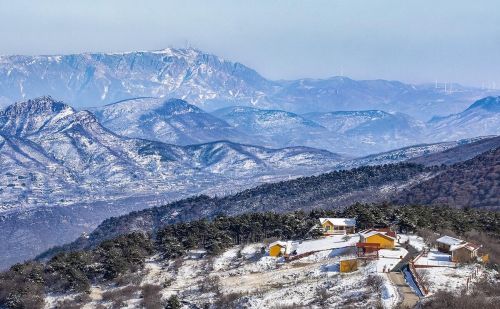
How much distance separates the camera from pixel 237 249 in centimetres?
10219

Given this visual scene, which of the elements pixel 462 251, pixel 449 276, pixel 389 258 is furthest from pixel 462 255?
pixel 389 258

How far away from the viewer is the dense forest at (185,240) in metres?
94.4

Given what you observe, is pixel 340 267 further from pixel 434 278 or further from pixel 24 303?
pixel 24 303

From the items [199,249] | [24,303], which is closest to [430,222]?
[199,249]

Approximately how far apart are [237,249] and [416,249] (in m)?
26.8

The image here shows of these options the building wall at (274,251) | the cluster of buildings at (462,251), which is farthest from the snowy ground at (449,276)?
the building wall at (274,251)

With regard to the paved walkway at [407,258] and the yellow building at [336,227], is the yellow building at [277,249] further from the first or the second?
the paved walkway at [407,258]

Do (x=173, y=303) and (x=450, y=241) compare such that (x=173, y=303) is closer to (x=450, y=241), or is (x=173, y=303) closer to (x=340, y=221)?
(x=450, y=241)

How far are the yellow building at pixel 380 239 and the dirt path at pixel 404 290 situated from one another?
946 centimetres

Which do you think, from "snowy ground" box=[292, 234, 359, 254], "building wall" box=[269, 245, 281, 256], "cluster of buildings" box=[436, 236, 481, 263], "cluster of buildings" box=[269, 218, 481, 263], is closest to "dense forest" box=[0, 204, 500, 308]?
"snowy ground" box=[292, 234, 359, 254]

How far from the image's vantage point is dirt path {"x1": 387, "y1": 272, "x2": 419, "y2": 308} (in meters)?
65.1

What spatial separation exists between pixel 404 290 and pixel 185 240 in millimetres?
43626

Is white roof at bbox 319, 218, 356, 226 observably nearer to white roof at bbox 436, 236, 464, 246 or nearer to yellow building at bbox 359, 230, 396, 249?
yellow building at bbox 359, 230, 396, 249

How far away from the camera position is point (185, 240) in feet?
348
